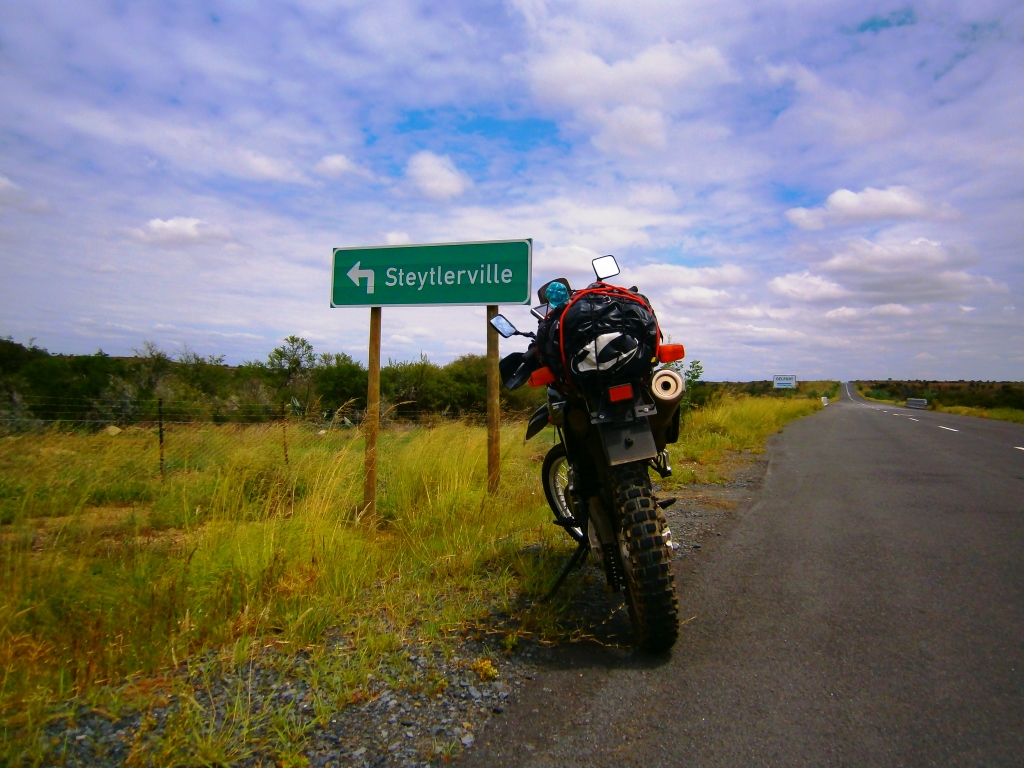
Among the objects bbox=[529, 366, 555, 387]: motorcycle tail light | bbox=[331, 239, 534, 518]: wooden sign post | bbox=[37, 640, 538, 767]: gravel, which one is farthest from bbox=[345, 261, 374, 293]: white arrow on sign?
bbox=[37, 640, 538, 767]: gravel

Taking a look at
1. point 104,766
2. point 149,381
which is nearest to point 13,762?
point 104,766

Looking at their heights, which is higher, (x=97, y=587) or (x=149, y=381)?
(x=149, y=381)

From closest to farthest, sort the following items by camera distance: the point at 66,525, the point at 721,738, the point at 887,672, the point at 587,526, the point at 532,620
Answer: the point at 721,738 < the point at 887,672 < the point at 532,620 < the point at 587,526 < the point at 66,525

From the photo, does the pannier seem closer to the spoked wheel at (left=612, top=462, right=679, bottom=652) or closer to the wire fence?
the spoked wheel at (left=612, top=462, right=679, bottom=652)

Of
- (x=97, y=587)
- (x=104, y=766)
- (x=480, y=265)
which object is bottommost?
(x=104, y=766)

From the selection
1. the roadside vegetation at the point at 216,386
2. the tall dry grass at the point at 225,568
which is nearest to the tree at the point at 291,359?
the roadside vegetation at the point at 216,386

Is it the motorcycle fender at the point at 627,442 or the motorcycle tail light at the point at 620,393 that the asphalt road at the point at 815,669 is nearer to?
the motorcycle fender at the point at 627,442

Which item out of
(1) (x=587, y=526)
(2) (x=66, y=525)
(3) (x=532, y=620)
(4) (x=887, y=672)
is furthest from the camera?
(2) (x=66, y=525)

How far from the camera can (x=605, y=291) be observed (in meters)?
3.72

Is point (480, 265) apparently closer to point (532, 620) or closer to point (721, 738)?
point (532, 620)

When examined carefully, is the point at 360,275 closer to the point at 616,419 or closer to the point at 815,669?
the point at 616,419

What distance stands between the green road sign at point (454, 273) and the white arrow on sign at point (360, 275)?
0.18ft

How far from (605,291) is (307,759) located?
8.57 ft

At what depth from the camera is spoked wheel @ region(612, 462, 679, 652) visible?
3.13 meters
